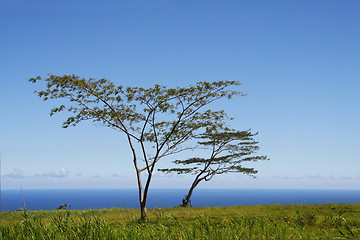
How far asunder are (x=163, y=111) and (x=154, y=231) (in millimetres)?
10707

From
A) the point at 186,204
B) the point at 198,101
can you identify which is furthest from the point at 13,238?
the point at 186,204

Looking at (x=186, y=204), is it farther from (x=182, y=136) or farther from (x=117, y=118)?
(x=117, y=118)

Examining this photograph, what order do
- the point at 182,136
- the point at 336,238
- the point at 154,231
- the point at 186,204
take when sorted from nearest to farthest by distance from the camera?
the point at 336,238 < the point at 154,231 < the point at 182,136 < the point at 186,204

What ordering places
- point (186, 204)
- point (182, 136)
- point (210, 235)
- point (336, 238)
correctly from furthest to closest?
point (186, 204) → point (182, 136) → point (210, 235) → point (336, 238)

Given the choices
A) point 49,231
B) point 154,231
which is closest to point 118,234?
point 154,231

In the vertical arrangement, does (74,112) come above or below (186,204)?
above

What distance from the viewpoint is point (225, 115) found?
67.3 feet

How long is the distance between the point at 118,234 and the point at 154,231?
3.10 feet

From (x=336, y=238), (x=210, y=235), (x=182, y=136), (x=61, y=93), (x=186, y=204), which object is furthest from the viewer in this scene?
(x=186, y=204)

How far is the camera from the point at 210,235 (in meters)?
8.45

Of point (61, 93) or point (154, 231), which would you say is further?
point (61, 93)

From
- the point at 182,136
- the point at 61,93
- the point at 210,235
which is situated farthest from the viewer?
the point at 182,136

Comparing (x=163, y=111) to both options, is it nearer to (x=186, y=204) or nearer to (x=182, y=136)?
(x=182, y=136)

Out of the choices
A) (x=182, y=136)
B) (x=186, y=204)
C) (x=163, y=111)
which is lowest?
(x=186, y=204)
